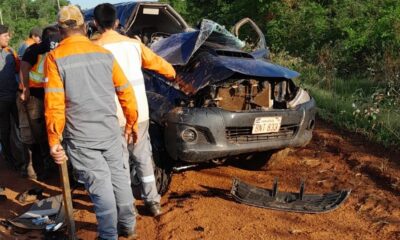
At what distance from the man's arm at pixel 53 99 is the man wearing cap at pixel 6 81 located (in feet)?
9.20

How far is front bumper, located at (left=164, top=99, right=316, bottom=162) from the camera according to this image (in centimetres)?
434

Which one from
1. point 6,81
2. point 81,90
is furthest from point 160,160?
point 6,81

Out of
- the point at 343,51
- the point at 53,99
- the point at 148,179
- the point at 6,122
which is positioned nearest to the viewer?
the point at 53,99

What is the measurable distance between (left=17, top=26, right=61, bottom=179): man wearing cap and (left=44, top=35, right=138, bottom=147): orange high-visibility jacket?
1.68 metres

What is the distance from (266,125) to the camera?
461 cm

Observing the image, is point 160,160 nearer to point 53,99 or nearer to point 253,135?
point 253,135

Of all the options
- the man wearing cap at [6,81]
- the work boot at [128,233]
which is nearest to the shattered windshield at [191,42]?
the man wearing cap at [6,81]

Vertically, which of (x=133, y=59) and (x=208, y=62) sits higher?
(x=133, y=59)

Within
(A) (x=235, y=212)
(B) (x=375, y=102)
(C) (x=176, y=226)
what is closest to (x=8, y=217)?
(C) (x=176, y=226)

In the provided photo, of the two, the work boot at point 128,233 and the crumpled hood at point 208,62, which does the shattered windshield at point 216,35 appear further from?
the work boot at point 128,233

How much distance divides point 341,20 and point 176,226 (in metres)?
11.6

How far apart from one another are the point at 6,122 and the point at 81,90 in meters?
3.09

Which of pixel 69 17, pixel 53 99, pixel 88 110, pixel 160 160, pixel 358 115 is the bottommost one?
pixel 358 115

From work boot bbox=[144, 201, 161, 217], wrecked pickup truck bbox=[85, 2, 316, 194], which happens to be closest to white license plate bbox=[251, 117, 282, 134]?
wrecked pickup truck bbox=[85, 2, 316, 194]
